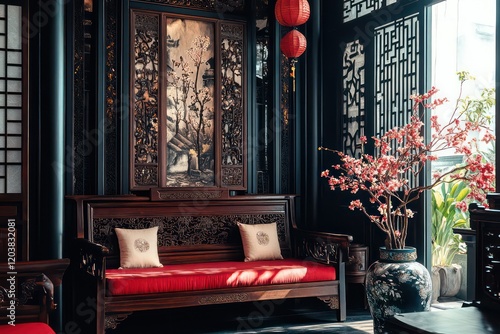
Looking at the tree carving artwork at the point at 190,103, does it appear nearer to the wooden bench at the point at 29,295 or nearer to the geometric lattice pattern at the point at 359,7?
the geometric lattice pattern at the point at 359,7

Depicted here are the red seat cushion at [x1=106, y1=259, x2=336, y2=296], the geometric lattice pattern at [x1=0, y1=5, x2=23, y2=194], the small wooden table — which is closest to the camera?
the small wooden table

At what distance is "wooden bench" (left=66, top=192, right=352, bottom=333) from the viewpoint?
4.33 meters

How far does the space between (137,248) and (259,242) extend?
1051mm

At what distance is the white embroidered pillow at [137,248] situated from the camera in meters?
4.77

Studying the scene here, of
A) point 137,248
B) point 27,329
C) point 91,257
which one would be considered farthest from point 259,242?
point 27,329

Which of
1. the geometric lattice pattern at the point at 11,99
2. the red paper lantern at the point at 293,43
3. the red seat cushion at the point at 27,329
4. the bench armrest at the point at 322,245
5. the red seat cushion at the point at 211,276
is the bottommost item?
the red seat cushion at the point at 211,276

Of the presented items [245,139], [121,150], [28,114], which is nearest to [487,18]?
[245,139]

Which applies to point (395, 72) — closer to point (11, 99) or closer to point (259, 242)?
point (259, 242)

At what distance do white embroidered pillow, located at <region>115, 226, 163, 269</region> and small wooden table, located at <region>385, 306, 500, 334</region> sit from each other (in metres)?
2.61

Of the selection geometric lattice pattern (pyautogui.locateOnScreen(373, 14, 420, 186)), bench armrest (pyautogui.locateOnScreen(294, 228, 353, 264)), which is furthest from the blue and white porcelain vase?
geometric lattice pattern (pyautogui.locateOnScreen(373, 14, 420, 186))

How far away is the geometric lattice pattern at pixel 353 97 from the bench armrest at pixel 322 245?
83cm

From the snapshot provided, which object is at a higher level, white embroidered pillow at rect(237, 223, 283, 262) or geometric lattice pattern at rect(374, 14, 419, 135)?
geometric lattice pattern at rect(374, 14, 419, 135)

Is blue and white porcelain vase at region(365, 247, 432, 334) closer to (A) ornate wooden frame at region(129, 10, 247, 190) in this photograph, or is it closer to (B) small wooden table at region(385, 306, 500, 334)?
(B) small wooden table at region(385, 306, 500, 334)

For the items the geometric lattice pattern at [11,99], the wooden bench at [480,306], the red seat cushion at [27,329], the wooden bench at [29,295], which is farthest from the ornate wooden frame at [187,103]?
the wooden bench at [480,306]
